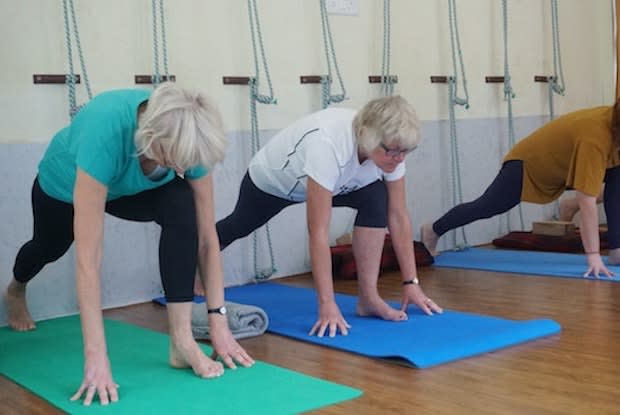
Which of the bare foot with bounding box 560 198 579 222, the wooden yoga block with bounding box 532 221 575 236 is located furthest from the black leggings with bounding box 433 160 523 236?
the bare foot with bounding box 560 198 579 222

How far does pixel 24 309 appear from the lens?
3223 mm

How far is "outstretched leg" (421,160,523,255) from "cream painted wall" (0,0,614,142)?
32.5 inches

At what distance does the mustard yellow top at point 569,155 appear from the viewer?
365cm

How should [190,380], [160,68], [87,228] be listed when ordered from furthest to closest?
1. [160,68]
2. [190,380]
3. [87,228]

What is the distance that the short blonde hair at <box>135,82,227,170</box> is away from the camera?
6.23ft

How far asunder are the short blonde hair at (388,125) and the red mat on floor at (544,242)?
238 centimetres

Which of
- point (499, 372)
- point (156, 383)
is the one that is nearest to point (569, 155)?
point (499, 372)

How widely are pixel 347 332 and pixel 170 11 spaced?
1.79 m

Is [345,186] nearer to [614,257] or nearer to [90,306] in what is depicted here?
[90,306]

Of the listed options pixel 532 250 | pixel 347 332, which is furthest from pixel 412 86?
pixel 347 332

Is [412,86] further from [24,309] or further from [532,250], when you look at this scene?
[24,309]

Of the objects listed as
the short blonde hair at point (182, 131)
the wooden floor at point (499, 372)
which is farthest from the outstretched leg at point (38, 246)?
the short blonde hair at point (182, 131)

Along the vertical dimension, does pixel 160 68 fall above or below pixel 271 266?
above

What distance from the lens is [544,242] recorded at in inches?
187
